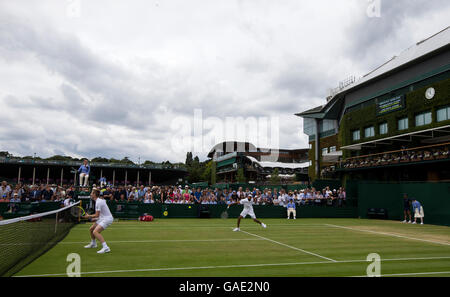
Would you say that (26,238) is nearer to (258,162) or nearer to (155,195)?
(155,195)

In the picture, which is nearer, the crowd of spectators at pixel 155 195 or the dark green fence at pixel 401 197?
the crowd of spectators at pixel 155 195

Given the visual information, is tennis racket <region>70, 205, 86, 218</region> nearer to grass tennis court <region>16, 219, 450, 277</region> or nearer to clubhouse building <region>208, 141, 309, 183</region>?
grass tennis court <region>16, 219, 450, 277</region>

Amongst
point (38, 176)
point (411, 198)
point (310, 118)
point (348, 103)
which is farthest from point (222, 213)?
point (38, 176)

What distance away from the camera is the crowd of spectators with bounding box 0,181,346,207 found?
73.0 feet

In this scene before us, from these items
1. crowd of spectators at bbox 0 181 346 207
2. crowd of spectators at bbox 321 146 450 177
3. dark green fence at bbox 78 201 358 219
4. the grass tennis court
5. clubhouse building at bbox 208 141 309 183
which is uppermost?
clubhouse building at bbox 208 141 309 183

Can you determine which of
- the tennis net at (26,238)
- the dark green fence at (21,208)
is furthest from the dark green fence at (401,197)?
the dark green fence at (21,208)

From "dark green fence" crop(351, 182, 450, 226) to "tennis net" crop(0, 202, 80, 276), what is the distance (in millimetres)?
→ 24127

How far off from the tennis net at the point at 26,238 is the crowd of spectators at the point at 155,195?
321 inches

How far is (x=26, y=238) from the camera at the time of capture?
10352mm

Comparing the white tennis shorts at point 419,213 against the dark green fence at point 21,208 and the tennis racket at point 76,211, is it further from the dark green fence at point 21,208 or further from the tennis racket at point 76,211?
the dark green fence at point 21,208

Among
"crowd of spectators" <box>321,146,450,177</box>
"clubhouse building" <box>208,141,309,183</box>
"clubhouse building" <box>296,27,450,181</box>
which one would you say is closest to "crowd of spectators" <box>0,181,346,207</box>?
"crowd of spectators" <box>321,146,450,177</box>

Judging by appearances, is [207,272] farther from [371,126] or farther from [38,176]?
[38,176]

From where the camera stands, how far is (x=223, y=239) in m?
14.5

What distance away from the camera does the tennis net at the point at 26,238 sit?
8363mm
